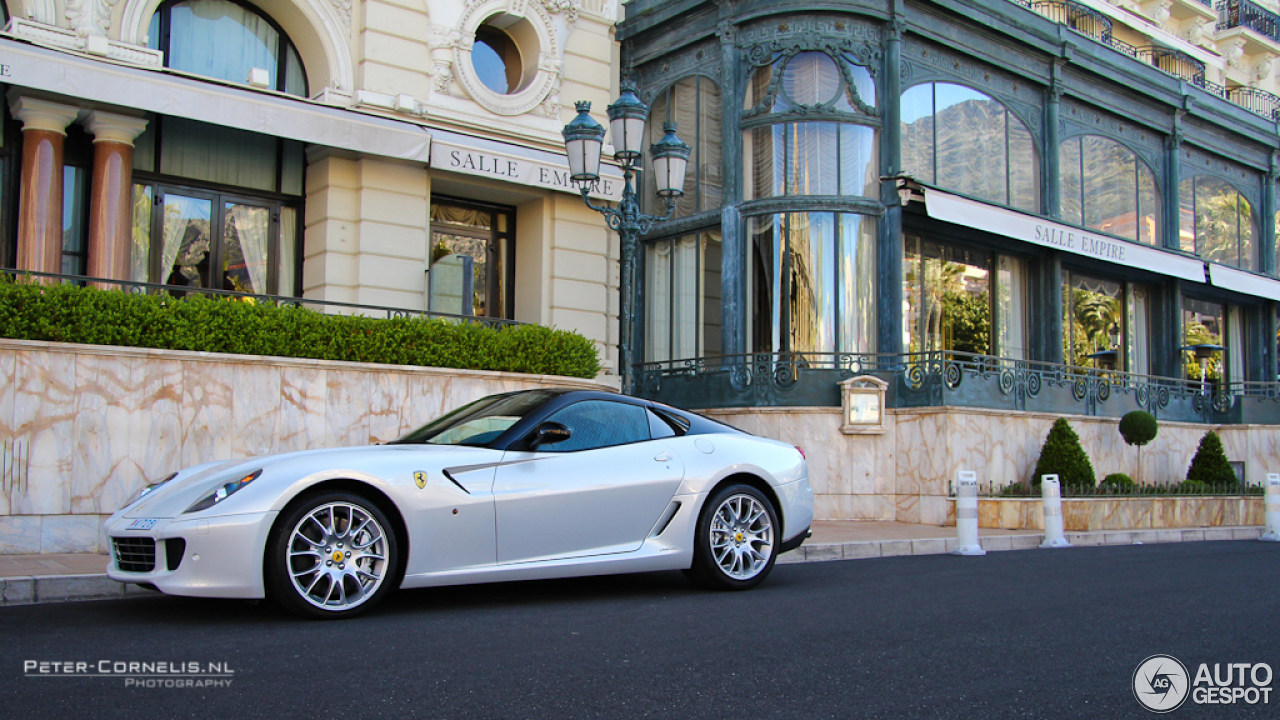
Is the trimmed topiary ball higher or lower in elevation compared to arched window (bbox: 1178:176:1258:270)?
lower

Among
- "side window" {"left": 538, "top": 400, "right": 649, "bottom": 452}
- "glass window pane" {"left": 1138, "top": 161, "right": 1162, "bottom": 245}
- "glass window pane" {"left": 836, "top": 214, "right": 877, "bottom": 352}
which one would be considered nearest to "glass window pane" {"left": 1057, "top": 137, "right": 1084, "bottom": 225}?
"glass window pane" {"left": 1138, "top": 161, "right": 1162, "bottom": 245}

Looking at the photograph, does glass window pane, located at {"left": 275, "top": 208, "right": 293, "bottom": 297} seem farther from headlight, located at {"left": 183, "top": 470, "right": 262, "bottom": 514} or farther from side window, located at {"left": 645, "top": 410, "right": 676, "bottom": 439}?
headlight, located at {"left": 183, "top": 470, "right": 262, "bottom": 514}

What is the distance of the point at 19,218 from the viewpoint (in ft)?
43.9

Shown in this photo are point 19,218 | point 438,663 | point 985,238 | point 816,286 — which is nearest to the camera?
point 438,663

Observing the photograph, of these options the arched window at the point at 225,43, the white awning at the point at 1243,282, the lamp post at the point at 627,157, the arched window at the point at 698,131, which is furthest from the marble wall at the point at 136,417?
the white awning at the point at 1243,282

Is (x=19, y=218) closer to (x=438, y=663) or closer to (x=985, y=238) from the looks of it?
(x=438, y=663)

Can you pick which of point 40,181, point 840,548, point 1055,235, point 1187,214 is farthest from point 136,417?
point 1187,214

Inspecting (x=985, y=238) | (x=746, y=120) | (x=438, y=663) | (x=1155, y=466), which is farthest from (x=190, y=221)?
(x=1155, y=466)

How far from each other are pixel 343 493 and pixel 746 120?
41.8ft

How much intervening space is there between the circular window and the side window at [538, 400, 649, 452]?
10993 millimetres

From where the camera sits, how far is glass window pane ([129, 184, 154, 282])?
47.3 ft

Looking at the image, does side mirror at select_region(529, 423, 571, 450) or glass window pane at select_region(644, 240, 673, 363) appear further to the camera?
glass window pane at select_region(644, 240, 673, 363)

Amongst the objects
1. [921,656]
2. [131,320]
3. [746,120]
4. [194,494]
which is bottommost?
[921,656]

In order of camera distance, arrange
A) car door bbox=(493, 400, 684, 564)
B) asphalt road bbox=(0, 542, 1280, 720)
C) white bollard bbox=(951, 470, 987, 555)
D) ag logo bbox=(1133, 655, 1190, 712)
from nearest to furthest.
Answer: asphalt road bbox=(0, 542, 1280, 720)
ag logo bbox=(1133, 655, 1190, 712)
car door bbox=(493, 400, 684, 564)
white bollard bbox=(951, 470, 987, 555)
